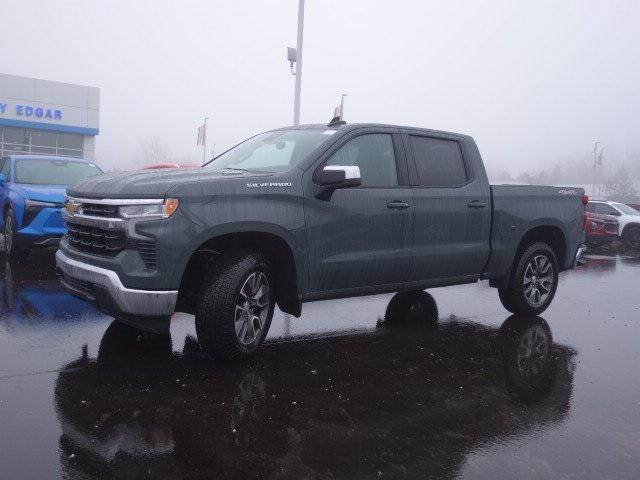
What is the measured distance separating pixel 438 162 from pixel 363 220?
134cm

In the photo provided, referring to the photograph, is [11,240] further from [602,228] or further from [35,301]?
[602,228]

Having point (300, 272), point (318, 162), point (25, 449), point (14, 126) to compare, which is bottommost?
point (25, 449)

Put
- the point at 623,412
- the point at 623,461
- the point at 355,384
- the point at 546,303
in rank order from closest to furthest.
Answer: the point at 623,461 < the point at 623,412 < the point at 355,384 < the point at 546,303

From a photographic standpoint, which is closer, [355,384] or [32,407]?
[32,407]

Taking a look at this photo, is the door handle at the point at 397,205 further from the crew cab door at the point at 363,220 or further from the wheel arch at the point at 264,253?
the wheel arch at the point at 264,253

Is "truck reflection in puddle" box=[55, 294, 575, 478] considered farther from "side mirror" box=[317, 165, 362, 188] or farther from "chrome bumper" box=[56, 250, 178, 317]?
"side mirror" box=[317, 165, 362, 188]

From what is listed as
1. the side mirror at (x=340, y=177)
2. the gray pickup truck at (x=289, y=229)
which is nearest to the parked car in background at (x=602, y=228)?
the gray pickup truck at (x=289, y=229)

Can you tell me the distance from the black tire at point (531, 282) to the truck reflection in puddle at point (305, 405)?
1004 mm

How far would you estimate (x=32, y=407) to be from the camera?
3.76 m

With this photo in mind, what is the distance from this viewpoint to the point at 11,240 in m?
8.98

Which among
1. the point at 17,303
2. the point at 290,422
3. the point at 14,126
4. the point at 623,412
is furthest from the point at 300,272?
the point at 14,126

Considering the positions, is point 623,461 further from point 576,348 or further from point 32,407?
point 32,407

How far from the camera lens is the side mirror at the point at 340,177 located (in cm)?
489

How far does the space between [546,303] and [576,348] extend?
4.30ft
